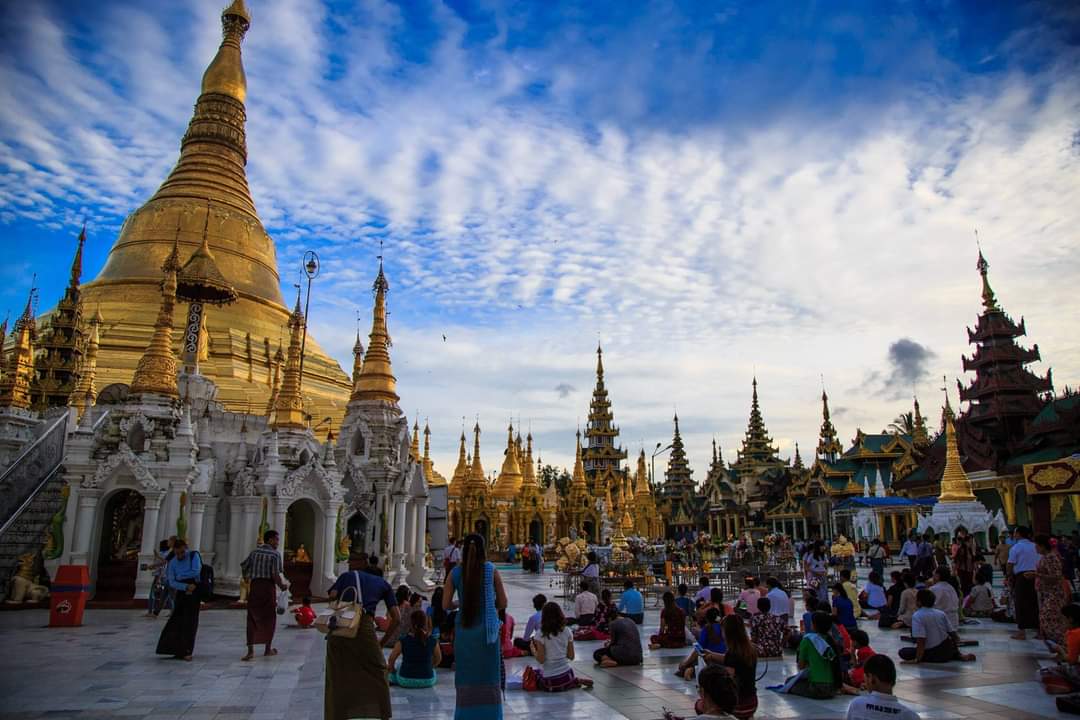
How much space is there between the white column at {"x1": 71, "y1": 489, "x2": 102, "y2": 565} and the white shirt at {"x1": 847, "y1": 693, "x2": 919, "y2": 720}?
15.9 metres

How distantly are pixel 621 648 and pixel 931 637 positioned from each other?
385 cm

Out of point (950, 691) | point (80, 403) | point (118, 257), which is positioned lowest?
point (950, 691)

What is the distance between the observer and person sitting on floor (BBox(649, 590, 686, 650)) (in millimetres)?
11336

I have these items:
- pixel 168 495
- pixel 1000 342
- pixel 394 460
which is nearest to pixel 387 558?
pixel 394 460

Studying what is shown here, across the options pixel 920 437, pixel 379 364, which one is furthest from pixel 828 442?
pixel 379 364

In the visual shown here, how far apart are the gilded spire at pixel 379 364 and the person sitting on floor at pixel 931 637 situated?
18.0m

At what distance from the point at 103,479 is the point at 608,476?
161 feet

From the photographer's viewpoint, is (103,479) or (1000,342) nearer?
(103,479)

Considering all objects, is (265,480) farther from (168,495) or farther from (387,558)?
(387,558)

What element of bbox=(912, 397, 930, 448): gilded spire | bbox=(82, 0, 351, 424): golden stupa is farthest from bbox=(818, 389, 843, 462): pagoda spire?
bbox=(82, 0, 351, 424): golden stupa

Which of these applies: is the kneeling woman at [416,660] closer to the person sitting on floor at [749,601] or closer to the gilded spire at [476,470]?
the person sitting on floor at [749,601]

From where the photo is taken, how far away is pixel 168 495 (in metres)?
17.0

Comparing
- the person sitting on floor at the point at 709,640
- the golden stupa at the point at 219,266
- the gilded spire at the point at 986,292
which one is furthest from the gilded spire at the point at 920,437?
the person sitting on floor at the point at 709,640

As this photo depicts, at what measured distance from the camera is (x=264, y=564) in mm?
9523
